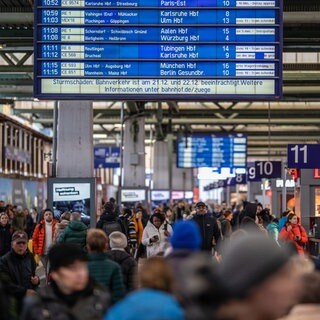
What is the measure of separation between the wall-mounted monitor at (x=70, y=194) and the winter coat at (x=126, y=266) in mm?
9479

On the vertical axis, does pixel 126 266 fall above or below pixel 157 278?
below

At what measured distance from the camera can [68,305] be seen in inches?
239

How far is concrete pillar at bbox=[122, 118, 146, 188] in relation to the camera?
146ft

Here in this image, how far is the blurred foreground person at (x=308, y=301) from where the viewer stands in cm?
570

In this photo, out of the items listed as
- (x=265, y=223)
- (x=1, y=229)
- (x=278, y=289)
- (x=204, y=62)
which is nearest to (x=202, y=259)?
(x=278, y=289)

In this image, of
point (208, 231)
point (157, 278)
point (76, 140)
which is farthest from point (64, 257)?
point (76, 140)

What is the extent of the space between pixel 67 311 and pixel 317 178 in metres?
21.4

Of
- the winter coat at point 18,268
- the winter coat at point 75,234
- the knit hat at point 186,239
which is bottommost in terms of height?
the winter coat at point 18,268

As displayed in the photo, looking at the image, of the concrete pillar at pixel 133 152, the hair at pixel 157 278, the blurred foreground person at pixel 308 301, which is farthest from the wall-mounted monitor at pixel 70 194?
the concrete pillar at pixel 133 152

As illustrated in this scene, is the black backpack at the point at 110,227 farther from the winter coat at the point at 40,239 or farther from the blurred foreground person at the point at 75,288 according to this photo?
the blurred foreground person at the point at 75,288

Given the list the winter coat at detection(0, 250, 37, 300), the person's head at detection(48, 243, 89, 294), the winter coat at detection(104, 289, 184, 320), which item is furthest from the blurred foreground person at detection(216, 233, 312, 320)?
the winter coat at detection(0, 250, 37, 300)

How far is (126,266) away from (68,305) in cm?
328

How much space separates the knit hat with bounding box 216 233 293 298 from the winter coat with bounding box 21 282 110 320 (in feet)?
7.77

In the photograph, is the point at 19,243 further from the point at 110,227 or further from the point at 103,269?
the point at 110,227
